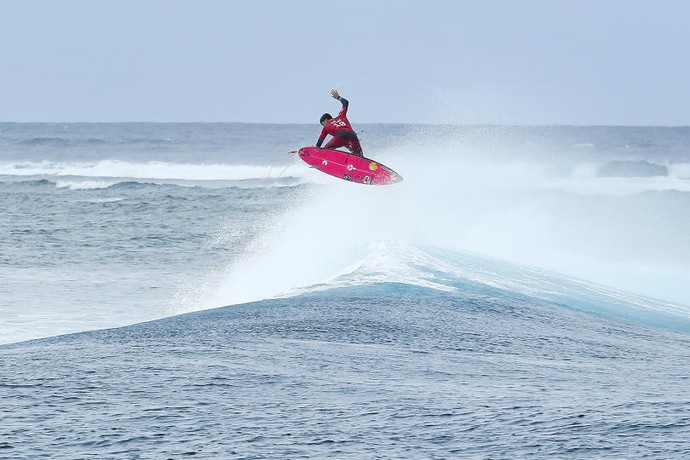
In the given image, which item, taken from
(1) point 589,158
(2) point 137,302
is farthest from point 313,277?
(1) point 589,158

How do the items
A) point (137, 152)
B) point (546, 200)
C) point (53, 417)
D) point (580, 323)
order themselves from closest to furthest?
1. point (53, 417)
2. point (580, 323)
3. point (546, 200)
4. point (137, 152)

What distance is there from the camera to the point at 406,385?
7.89 metres

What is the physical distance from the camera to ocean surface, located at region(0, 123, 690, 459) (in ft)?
20.9

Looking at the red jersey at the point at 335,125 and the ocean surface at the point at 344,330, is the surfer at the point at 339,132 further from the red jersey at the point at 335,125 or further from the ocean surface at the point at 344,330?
the ocean surface at the point at 344,330

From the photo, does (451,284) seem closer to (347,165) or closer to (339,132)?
(339,132)

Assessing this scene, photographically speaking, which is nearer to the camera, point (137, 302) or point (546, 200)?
point (137, 302)

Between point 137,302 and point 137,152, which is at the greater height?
point 137,152

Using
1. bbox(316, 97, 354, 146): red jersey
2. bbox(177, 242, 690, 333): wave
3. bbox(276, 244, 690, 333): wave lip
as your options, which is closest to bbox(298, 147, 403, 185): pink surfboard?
bbox(316, 97, 354, 146): red jersey

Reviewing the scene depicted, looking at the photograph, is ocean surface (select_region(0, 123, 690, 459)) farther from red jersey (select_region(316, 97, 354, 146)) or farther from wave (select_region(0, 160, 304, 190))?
wave (select_region(0, 160, 304, 190))

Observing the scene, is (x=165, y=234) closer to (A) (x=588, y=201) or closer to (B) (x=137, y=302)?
(B) (x=137, y=302)

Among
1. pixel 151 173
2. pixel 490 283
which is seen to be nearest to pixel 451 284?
pixel 490 283

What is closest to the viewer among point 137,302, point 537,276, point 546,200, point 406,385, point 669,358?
point 406,385

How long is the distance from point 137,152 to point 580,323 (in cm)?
6153

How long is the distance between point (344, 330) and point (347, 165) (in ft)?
28.5
